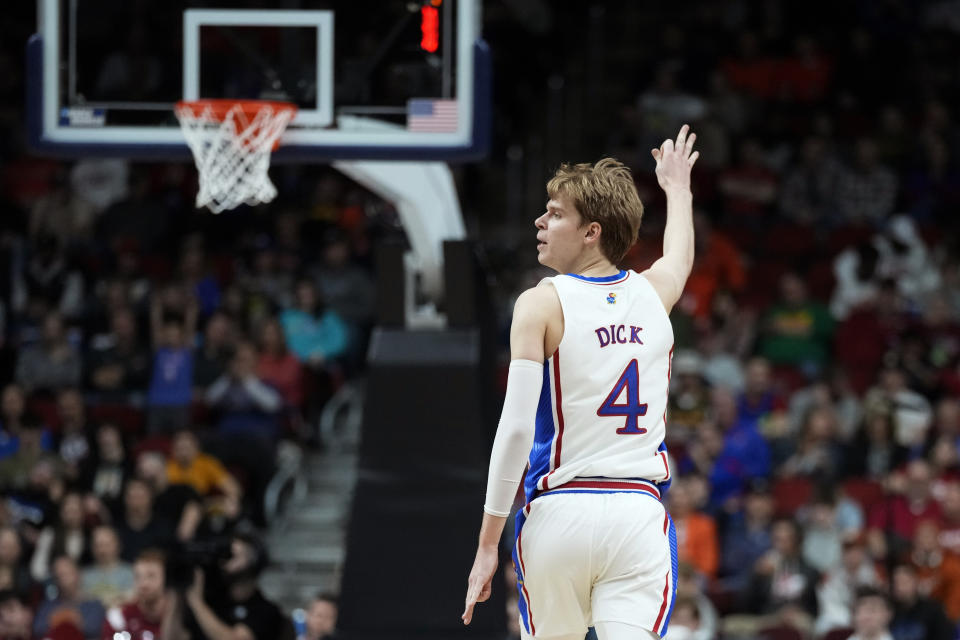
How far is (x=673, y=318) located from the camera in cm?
1284

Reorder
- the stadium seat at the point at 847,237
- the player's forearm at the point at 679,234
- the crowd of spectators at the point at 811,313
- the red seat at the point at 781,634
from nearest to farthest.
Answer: the player's forearm at the point at 679,234 → the red seat at the point at 781,634 → the crowd of spectators at the point at 811,313 → the stadium seat at the point at 847,237

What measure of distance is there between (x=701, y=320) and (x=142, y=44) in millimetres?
6829

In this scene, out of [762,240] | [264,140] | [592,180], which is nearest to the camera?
[592,180]

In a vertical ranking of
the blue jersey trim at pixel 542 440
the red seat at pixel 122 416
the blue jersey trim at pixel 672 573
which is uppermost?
the blue jersey trim at pixel 542 440

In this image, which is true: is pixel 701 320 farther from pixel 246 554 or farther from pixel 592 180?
pixel 592 180

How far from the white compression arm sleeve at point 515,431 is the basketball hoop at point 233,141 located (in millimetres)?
3433

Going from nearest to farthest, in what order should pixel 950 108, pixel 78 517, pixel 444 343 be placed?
pixel 444 343 < pixel 78 517 < pixel 950 108

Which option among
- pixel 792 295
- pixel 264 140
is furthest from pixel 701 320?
pixel 264 140

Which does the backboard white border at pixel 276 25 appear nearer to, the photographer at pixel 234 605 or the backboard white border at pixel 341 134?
the backboard white border at pixel 341 134

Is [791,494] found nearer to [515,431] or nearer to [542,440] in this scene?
[542,440]

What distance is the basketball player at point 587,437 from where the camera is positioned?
13.2 feet

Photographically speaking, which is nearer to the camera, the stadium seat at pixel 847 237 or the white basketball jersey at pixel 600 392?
the white basketball jersey at pixel 600 392

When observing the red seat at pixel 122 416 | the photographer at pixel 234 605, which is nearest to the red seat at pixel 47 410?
the red seat at pixel 122 416

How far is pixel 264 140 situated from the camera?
7320 millimetres
